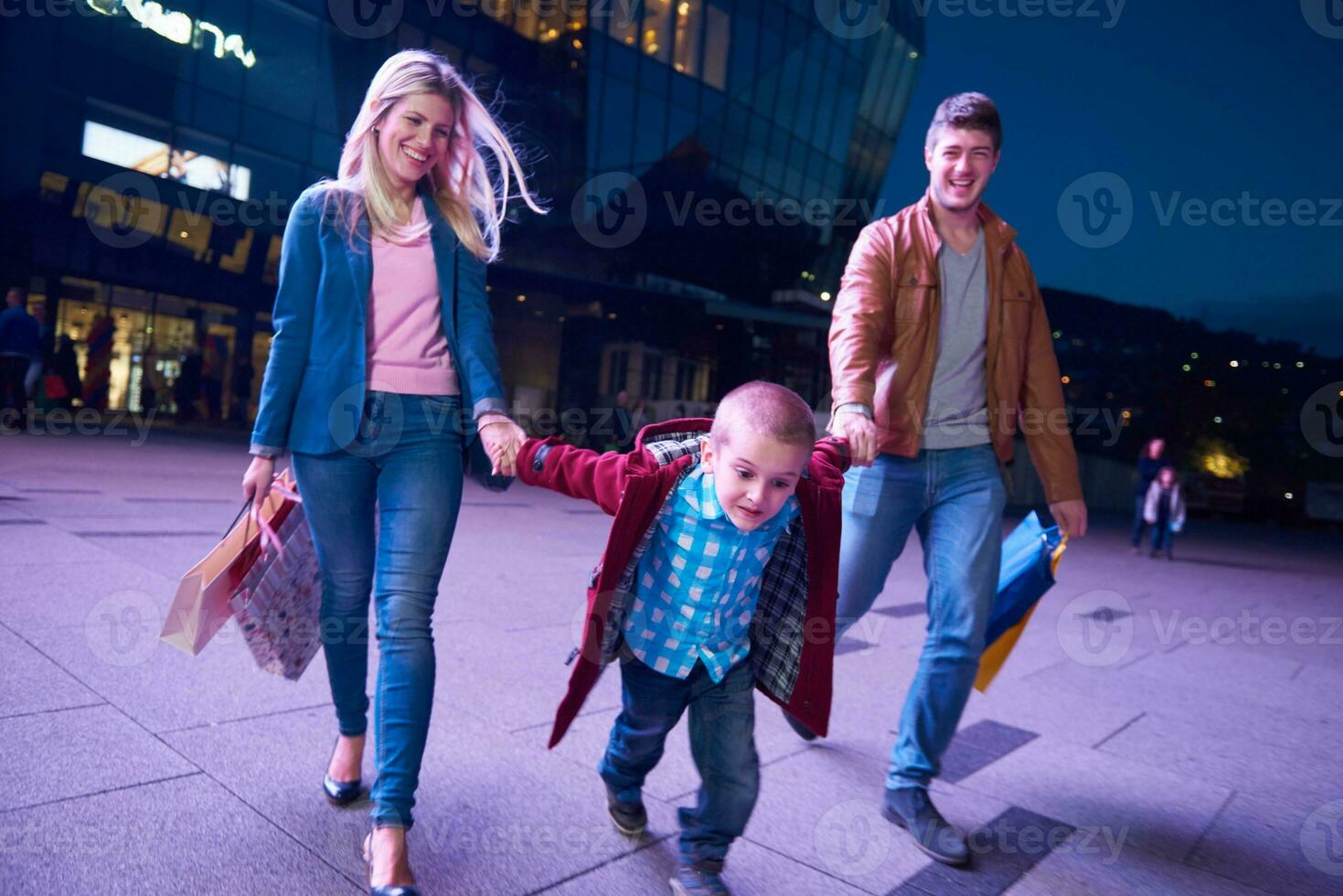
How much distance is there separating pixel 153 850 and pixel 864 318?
7.89 feet

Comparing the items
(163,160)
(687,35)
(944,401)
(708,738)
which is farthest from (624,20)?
(708,738)

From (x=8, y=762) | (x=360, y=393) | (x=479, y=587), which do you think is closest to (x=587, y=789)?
(x=360, y=393)

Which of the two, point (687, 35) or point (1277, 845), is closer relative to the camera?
point (1277, 845)

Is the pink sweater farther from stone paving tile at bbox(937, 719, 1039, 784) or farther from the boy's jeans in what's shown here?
stone paving tile at bbox(937, 719, 1039, 784)

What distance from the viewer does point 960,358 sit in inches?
116

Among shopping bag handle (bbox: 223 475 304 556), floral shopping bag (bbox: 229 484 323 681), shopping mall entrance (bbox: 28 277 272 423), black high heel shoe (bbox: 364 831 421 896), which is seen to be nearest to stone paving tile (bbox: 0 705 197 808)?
floral shopping bag (bbox: 229 484 323 681)

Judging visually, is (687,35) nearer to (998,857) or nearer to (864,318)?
(864,318)

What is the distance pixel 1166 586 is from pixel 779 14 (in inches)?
971

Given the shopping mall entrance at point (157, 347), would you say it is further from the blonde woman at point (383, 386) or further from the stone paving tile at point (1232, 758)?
the stone paving tile at point (1232, 758)

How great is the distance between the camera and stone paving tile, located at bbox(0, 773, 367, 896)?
6.38ft

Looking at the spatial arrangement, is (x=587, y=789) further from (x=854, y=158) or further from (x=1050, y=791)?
(x=854, y=158)

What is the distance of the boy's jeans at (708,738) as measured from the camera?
2121mm

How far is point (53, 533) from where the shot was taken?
610 cm

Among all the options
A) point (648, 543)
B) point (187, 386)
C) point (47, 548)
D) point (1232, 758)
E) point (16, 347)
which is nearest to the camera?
point (648, 543)
